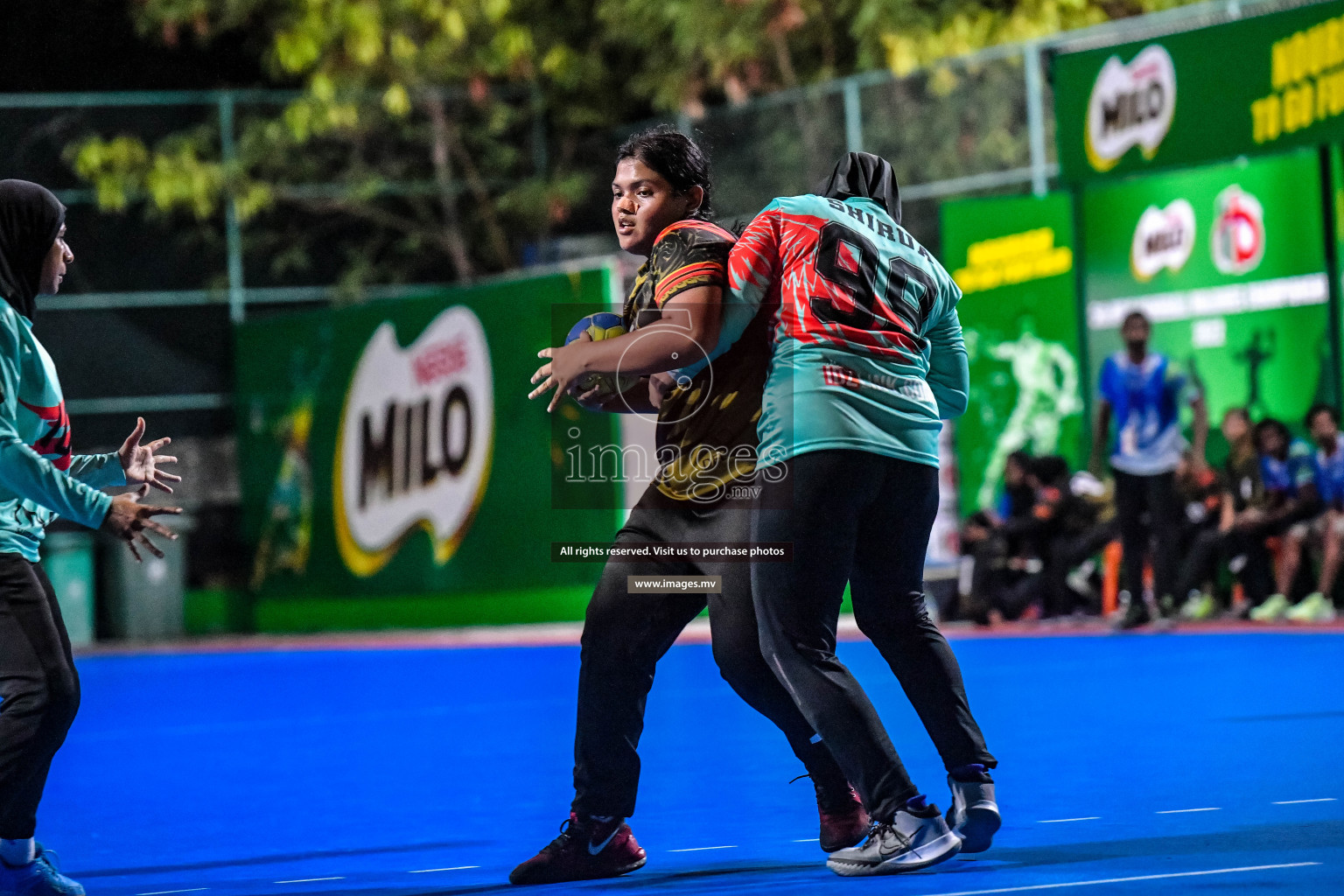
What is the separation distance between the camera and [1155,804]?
5785 millimetres

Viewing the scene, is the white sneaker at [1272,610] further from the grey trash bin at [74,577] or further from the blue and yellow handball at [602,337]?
the grey trash bin at [74,577]

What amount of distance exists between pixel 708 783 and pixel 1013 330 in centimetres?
1003

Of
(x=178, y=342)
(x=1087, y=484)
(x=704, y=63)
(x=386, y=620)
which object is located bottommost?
(x=386, y=620)

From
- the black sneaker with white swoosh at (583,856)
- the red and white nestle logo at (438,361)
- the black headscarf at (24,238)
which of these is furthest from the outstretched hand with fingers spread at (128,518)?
the red and white nestle logo at (438,361)

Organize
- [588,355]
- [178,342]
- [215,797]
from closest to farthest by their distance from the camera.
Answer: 1. [588,355]
2. [215,797]
3. [178,342]

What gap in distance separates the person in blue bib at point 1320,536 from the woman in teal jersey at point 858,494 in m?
8.33

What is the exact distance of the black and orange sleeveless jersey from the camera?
16.4 feet

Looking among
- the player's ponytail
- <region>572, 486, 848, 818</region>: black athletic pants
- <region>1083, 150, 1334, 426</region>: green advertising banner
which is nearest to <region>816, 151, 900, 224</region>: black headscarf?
the player's ponytail

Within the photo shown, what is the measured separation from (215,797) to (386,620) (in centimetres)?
1212

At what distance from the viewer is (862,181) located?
5.17 m

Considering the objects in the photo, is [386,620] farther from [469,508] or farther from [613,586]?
[613,586]

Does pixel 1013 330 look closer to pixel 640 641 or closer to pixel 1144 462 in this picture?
pixel 1144 462

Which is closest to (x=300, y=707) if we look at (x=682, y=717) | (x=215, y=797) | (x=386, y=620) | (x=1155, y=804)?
(x=682, y=717)

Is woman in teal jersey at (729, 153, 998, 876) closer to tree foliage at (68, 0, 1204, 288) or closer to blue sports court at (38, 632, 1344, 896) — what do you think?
blue sports court at (38, 632, 1344, 896)
